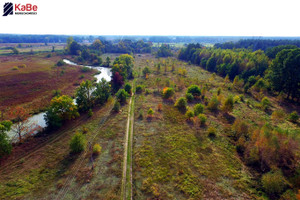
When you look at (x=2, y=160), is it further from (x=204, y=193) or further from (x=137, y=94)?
(x=137, y=94)

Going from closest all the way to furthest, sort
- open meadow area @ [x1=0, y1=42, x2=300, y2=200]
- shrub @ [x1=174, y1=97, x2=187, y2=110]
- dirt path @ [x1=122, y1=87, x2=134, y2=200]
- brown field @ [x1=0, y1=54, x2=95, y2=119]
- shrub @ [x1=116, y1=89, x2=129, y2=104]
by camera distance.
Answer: dirt path @ [x1=122, y1=87, x2=134, y2=200] → open meadow area @ [x1=0, y1=42, x2=300, y2=200] → shrub @ [x1=174, y1=97, x2=187, y2=110] → brown field @ [x1=0, y1=54, x2=95, y2=119] → shrub @ [x1=116, y1=89, x2=129, y2=104]

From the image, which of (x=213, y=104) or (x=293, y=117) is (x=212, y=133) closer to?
(x=213, y=104)

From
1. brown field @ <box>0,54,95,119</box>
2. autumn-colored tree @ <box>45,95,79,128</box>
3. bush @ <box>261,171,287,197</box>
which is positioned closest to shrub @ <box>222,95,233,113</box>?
bush @ <box>261,171,287,197</box>

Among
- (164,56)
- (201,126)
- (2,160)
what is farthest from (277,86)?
(164,56)

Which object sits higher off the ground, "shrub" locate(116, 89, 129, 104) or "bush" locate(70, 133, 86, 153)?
"shrub" locate(116, 89, 129, 104)

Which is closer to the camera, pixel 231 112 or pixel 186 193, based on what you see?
pixel 186 193

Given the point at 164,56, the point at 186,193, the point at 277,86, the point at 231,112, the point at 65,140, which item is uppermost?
the point at 164,56

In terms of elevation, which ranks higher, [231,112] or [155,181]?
[231,112]
